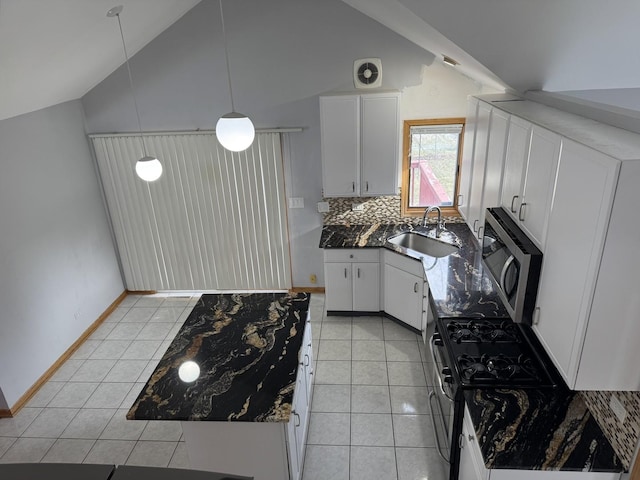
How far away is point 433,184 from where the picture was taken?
4.80 meters

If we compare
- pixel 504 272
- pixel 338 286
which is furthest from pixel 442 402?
pixel 338 286

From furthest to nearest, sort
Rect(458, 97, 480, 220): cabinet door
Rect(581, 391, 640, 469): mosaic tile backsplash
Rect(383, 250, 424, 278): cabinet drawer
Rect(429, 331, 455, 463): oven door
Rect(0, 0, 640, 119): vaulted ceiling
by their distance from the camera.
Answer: Rect(383, 250, 424, 278): cabinet drawer, Rect(458, 97, 480, 220): cabinet door, Rect(429, 331, 455, 463): oven door, Rect(0, 0, 640, 119): vaulted ceiling, Rect(581, 391, 640, 469): mosaic tile backsplash

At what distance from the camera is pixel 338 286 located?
469cm

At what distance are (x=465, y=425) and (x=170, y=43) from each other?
4359 millimetres

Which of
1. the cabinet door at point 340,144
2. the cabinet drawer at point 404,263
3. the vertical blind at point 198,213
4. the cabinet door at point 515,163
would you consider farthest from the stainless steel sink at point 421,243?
the cabinet door at point 515,163

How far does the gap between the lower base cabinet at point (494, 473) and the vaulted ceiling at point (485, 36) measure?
2067 mm

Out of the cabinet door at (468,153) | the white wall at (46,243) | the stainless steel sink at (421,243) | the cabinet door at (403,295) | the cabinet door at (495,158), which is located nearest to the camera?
the cabinet door at (495,158)

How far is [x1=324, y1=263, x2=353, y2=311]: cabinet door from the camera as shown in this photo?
4.60 metres

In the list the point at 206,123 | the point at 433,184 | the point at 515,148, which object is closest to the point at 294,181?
the point at 206,123

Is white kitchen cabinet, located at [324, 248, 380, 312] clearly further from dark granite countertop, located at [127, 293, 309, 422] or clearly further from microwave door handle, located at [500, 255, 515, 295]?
microwave door handle, located at [500, 255, 515, 295]

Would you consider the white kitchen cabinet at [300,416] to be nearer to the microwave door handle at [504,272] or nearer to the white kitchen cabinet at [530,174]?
the microwave door handle at [504,272]

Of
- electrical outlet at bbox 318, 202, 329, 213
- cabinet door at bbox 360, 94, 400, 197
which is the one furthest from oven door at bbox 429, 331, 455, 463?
electrical outlet at bbox 318, 202, 329, 213

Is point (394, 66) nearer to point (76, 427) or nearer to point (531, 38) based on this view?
point (531, 38)

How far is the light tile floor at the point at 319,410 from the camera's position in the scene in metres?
3.20
